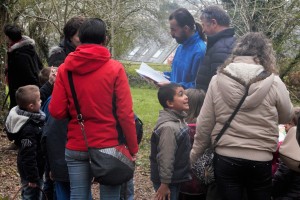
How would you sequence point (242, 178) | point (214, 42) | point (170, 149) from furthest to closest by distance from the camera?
point (214, 42) → point (170, 149) → point (242, 178)

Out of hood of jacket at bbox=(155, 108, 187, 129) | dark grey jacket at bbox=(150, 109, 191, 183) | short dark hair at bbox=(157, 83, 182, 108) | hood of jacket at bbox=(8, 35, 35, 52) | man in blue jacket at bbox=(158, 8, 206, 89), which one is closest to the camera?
dark grey jacket at bbox=(150, 109, 191, 183)

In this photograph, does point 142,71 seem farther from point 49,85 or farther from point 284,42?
point 284,42

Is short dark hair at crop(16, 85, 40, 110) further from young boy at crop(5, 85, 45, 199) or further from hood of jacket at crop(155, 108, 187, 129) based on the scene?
hood of jacket at crop(155, 108, 187, 129)

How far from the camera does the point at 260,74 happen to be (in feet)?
10.4

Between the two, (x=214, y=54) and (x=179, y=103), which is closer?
(x=179, y=103)

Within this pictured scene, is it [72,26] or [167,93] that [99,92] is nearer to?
[167,93]

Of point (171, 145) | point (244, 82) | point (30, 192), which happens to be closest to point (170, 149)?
point (171, 145)

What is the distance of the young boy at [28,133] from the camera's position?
152 inches

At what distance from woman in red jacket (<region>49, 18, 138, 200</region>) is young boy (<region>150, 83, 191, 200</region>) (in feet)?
1.63

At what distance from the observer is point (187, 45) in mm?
4453

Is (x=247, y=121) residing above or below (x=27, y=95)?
above

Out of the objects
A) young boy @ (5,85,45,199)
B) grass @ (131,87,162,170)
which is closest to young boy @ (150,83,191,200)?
young boy @ (5,85,45,199)

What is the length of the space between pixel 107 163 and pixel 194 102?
4.06ft

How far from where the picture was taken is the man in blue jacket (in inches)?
172
